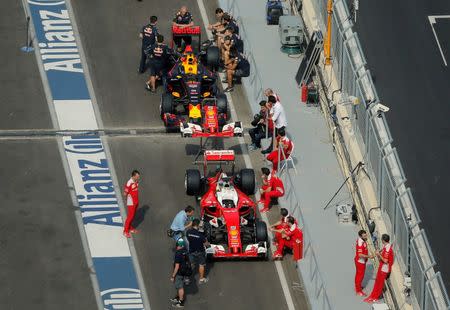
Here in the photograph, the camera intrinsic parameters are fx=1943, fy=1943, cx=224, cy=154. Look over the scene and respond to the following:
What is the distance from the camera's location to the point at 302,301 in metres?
48.0

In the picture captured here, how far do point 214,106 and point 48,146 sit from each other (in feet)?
15.3

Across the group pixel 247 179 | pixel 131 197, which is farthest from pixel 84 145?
pixel 247 179

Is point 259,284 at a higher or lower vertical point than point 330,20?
lower

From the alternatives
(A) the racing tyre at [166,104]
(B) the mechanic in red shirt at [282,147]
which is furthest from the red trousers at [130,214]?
(A) the racing tyre at [166,104]

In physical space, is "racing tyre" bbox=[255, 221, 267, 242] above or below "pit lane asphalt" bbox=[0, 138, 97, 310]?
Answer: below

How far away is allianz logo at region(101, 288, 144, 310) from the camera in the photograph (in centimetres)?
4734

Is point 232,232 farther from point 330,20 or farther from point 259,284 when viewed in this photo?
point 330,20

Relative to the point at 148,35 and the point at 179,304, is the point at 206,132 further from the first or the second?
the point at 179,304

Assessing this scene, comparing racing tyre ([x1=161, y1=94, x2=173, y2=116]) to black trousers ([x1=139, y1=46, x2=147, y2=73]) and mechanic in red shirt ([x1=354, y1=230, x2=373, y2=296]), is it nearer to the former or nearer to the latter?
black trousers ([x1=139, y1=46, x2=147, y2=73])

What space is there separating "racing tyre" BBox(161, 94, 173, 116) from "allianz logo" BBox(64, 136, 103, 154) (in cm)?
196

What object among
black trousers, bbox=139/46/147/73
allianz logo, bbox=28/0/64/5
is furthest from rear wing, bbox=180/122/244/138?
allianz logo, bbox=28/0/64/5

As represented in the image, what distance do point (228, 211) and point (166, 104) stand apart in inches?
218

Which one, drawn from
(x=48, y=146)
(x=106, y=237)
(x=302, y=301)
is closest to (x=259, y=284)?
(x=302, y=301)

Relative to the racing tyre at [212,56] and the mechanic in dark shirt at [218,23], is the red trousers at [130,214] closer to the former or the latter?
the racing tyre at [212,56]
